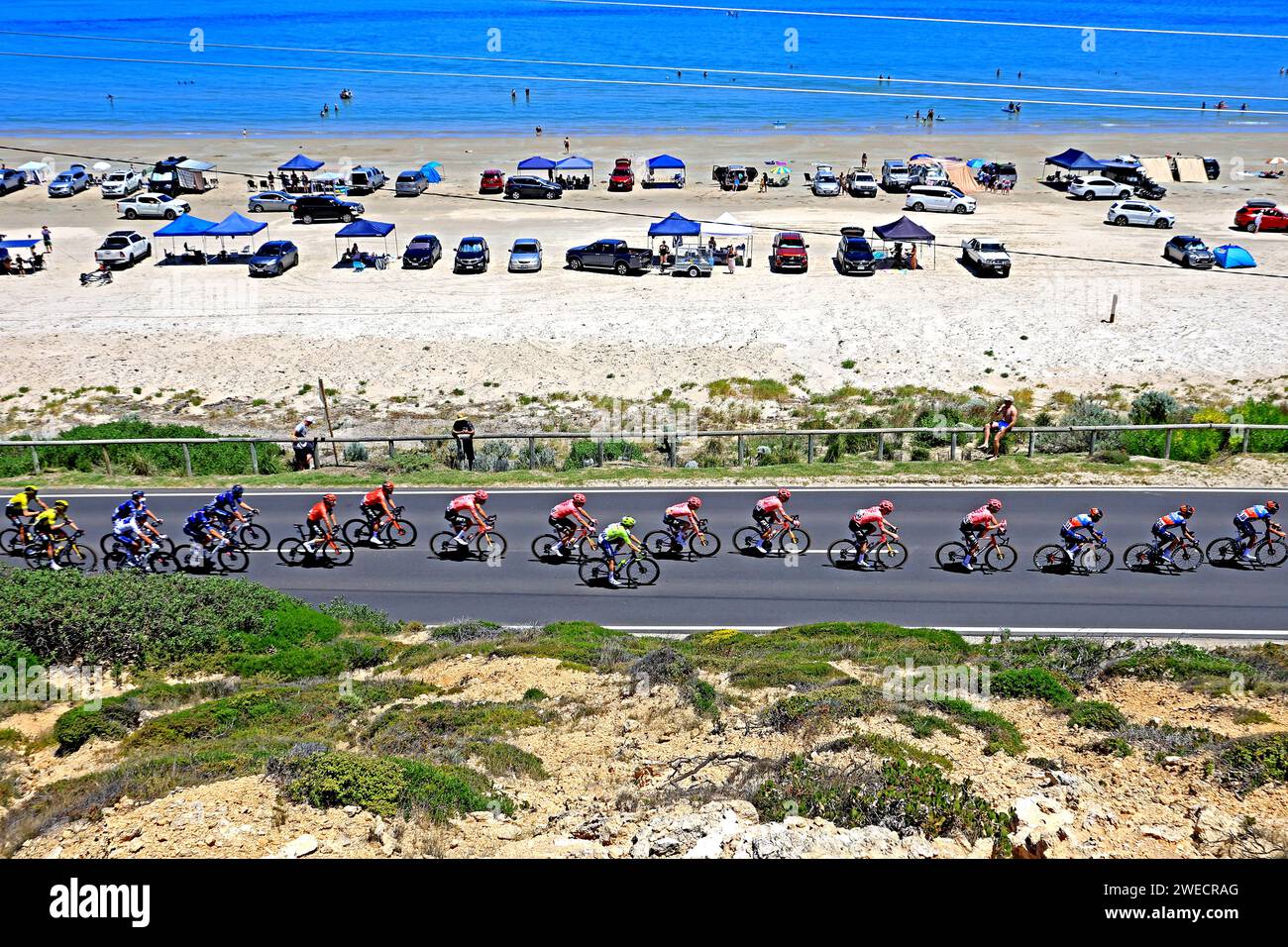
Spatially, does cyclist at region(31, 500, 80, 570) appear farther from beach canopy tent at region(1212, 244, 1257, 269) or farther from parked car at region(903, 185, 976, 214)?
parked car at region(903, 185, 976, 214)

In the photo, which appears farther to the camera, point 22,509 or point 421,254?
point 421,254

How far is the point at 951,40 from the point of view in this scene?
150875 millimetres

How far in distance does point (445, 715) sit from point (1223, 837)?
925 centimetres

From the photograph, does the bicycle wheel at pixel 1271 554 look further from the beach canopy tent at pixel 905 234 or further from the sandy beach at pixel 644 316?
the beach canopy tent at pixel 905 234

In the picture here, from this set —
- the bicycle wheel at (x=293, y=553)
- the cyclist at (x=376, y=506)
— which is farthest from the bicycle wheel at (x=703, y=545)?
the bicycle wheel at (x=293, y=553)

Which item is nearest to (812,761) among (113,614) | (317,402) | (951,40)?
(113,614)

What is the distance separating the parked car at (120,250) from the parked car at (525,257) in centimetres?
1742

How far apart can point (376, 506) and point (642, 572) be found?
226 inches

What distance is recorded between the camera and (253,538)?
23.2m

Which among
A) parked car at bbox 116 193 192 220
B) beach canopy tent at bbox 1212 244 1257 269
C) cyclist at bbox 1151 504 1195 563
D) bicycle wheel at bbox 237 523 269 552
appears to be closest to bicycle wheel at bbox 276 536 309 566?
bicycle wheel at bbox 237 523 269 552

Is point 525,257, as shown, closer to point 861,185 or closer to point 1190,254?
point 861,185

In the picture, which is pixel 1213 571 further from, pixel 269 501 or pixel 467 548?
pixel 269 501

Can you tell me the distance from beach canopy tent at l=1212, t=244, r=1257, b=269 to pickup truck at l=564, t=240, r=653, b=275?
24.6m

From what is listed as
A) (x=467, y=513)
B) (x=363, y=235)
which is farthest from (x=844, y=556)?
(x=363, y=235)
